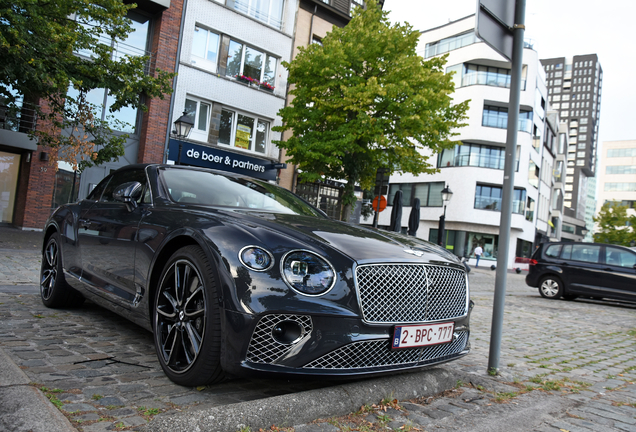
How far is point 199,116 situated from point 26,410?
19384 mm

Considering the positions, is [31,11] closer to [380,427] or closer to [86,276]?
[86,276]

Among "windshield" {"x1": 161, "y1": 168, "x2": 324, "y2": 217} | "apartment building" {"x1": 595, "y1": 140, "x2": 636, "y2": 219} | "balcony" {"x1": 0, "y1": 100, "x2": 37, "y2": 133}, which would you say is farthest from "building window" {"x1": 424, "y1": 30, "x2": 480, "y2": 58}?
"apartment building" {"x1": 595, "y1": 140, "x2": 636, "y2": 219}

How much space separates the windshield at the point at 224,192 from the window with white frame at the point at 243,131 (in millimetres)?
17625

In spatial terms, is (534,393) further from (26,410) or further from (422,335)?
(26,410)

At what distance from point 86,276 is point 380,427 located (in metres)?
2.91

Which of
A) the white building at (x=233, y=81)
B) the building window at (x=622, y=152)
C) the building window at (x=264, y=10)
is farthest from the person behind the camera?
the building window at (x=622, y=152)

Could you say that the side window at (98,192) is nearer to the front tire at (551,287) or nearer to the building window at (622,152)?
the front tire at (551,287)

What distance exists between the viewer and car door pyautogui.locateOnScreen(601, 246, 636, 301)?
40.4ft

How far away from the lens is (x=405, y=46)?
18.0 m

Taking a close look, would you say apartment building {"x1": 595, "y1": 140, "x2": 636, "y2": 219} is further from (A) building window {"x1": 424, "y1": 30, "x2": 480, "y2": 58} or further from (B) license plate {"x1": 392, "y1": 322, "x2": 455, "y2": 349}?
(B) license plate {"x1": 392, "y1": 322, "x2": 455, "y2": 349}

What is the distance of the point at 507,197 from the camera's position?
13.4 feet

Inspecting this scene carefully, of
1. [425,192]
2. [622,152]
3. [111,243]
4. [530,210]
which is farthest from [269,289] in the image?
[622,152]

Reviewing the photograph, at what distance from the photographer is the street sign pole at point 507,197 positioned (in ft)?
13.4

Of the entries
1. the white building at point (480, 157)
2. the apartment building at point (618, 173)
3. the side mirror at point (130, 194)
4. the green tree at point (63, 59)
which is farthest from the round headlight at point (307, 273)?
the apartment building at point (618, 173)
